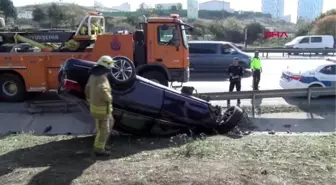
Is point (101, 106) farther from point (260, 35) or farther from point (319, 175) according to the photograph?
point (260, 35)

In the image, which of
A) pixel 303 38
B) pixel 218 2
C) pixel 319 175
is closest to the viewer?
pixel 319 175

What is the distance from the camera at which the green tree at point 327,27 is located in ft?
142

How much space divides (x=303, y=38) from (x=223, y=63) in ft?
61.7

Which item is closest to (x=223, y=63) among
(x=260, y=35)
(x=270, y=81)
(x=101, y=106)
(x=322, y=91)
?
(x=270, y=81)

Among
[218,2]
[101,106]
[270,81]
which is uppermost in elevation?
[218,2]

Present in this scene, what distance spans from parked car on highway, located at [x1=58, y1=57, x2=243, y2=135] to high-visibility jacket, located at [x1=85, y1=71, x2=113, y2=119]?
1332 millimetres

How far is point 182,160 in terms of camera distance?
5707 millimetres

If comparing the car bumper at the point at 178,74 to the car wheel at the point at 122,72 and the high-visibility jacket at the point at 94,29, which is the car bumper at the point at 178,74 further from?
the car wheel at the point at 122,72

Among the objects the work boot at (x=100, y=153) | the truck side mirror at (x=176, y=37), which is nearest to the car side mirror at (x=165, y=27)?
the truck side mirror at (x=176, y=37)

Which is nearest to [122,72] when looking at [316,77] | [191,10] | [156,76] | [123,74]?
[123,74]

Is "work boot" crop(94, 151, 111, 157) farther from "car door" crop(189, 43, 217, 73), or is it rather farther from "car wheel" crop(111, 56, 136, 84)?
"car door" crop(189, 43, 217, 73)

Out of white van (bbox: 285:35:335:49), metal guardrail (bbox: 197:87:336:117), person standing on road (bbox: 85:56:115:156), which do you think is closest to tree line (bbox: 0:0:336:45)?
white van (bbox: 285:35:335:49)

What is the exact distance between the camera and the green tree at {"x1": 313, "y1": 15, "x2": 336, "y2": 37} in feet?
142

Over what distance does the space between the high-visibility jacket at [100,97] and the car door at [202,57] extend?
14.7m
